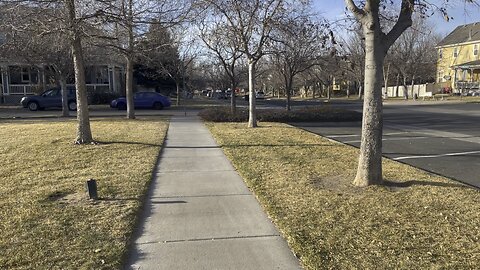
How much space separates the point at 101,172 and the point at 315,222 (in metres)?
4.43

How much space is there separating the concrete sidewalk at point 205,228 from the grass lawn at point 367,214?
0.21 meters

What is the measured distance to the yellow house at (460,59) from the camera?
170 ft

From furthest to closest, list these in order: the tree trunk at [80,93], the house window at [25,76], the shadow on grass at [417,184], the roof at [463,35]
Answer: the roof at [463,35] → the house window at [25,76] → the tree trunk at [80,93] → the shadow on grass at [417,184]

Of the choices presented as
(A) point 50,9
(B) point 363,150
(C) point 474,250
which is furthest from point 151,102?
(C) point 474,250

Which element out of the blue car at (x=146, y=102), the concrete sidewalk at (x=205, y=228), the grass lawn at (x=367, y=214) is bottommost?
the concrete sidewalk at (x=205, y=228)

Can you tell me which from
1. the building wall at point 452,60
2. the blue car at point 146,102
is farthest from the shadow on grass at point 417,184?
the building wall at point 452,60

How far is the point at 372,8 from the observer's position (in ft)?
19.6

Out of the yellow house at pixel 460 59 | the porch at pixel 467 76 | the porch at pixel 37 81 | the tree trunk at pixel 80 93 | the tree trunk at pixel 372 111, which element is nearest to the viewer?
the tree trunk at pixel 372 111

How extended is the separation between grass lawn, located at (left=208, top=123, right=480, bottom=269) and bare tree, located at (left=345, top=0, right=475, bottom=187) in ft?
1.21

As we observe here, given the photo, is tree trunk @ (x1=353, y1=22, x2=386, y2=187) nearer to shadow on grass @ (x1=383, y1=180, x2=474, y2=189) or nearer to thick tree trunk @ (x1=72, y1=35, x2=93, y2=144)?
shadow on grass @ (x1=383, y1=180, x2=474, y2=189)

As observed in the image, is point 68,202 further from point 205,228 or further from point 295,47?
point 295,47

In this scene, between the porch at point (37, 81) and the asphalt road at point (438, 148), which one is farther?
the porch at point (37, 81)

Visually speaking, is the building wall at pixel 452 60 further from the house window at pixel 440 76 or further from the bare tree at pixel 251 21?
the bare tree at pixel 251 21

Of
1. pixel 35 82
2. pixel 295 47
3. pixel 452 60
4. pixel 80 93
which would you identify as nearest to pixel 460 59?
pixel 452 60
